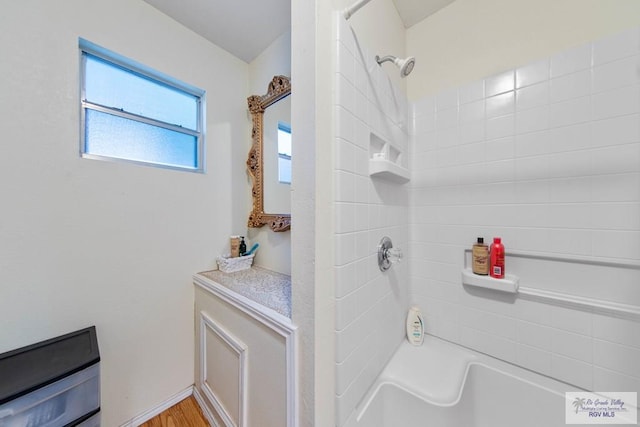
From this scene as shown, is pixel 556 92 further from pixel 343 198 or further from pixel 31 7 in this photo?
pixel 31 7

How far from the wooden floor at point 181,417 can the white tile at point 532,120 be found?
7.39 ft

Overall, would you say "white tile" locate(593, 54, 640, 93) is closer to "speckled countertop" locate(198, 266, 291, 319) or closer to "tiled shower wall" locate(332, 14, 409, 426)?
"tiled shower wall" locate(332, 14, 409, 426)

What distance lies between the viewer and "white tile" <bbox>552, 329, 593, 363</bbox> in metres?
0.93

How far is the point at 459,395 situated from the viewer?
3.06 feet

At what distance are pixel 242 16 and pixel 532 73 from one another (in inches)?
62.5

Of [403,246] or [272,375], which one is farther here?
[403,246]

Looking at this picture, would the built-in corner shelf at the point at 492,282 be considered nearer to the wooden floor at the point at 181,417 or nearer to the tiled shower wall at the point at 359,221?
the tiled shower wall at the point at 359,221

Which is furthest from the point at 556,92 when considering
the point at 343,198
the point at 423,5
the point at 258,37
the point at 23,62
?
the point at 23,62

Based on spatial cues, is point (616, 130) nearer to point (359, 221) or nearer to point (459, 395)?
point (359, 221)

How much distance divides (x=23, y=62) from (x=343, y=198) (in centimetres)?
141

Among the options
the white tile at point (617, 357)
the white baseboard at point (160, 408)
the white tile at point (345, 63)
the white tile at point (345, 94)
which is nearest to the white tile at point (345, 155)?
the white tile at point (345, 94)

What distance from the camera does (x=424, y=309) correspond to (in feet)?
4.41

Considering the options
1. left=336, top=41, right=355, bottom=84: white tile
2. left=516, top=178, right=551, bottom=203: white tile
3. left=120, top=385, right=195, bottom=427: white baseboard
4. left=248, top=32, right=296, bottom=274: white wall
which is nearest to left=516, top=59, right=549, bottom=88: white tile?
left=516, top=178, right=551, bottom=203: white tile

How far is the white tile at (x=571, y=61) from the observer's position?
91 centimetres
